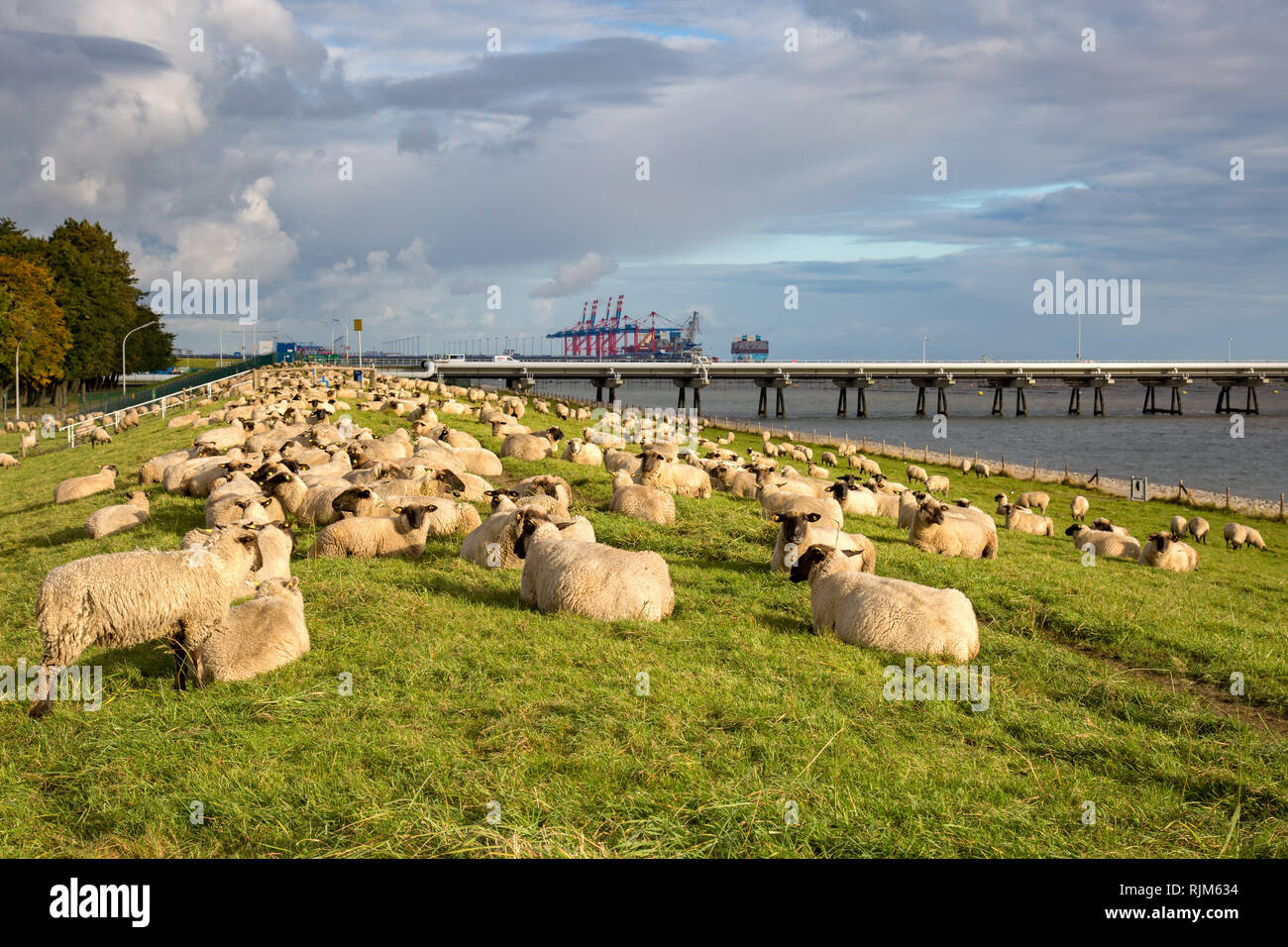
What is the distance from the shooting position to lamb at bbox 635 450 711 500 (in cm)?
2184

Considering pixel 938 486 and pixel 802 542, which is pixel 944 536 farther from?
pixel 938 486

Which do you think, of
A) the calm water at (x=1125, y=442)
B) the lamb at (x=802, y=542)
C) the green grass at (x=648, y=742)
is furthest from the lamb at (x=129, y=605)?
the calm water at (x=1125, y=442)

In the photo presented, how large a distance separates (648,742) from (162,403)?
5221 centimetres

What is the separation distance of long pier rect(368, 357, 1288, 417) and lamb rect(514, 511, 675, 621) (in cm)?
9725

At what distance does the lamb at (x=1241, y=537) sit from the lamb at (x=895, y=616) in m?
25.8

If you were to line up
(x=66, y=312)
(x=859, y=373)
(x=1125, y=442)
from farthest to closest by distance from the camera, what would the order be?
(x=859, y=373)
(x=1125, y=442)
(x=66, y=312)

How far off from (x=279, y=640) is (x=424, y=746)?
116 inches

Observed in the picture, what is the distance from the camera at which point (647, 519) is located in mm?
17906

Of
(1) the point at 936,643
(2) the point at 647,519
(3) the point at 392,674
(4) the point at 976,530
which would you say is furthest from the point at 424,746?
(4) the point at 976,530

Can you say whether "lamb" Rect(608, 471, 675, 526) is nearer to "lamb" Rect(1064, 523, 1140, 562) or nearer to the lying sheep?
"lamb" Rect(1064, 523, 1140, 562)

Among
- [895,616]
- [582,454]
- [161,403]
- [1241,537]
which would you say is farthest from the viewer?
[161,403]

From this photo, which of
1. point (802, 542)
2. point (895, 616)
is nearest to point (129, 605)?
point (895, 616)

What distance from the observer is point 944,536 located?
701 inches

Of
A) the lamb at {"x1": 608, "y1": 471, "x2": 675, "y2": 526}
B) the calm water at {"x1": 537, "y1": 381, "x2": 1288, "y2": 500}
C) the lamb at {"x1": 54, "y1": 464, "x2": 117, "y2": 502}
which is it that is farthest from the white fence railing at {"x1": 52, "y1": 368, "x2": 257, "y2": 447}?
the calm water at {"x1": 537, "y1": 381, "x2": 1288, "y2": 500}
